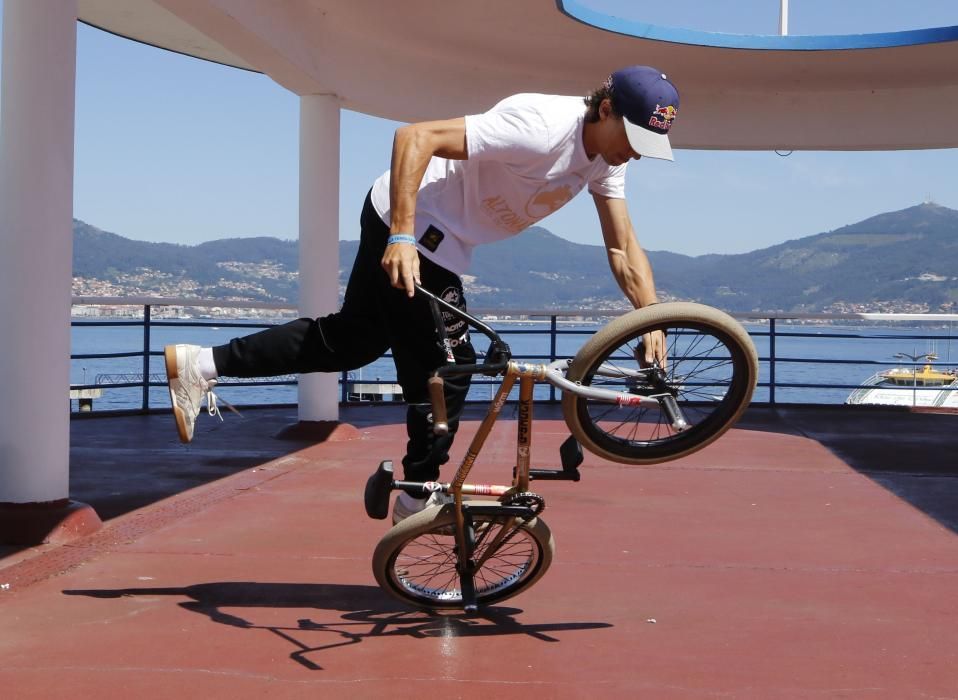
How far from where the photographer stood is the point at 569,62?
9258mm

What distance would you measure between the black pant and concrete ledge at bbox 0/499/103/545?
1303 millimetres

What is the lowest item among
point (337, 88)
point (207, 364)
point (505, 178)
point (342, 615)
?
point (342, 615)

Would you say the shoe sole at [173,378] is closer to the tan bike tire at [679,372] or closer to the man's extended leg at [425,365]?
the man's extended leg at [425,365]

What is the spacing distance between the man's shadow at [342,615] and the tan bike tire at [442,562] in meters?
0.06

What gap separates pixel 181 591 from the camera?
3.85 metres

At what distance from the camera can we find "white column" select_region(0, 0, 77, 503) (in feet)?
14.4

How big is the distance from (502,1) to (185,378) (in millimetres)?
4783

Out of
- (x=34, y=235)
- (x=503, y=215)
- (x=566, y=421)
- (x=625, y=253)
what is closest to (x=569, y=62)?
(x=34, y=235)

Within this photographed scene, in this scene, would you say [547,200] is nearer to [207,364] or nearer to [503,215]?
[503,215]

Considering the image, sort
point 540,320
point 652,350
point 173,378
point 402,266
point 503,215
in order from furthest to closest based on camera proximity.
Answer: point 540,320
point 173,378
point 503,215
point 652,350
point 402,266

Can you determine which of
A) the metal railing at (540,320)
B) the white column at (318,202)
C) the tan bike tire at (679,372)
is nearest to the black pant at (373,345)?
the tan bike tire at (679,372)

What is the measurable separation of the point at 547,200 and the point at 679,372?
2.19 ft

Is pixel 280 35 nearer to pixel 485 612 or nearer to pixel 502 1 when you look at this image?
pixel 502 1

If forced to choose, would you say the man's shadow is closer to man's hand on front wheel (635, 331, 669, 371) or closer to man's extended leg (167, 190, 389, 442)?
man's extended leg (167, 190, 389, 442)
